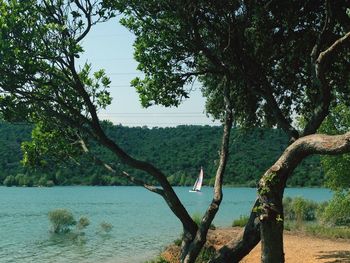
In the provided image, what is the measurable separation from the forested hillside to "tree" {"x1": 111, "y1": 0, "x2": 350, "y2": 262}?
122967mm

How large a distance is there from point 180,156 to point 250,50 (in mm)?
151982

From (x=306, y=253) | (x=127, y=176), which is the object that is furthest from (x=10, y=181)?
(x=127, y=176)

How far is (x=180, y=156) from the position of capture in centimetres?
16562

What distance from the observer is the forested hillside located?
5876 inches

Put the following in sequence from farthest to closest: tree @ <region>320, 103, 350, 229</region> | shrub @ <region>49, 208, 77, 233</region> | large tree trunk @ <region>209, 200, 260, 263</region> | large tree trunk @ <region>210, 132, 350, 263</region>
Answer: shrub @ <region>49, 208, 77, 233</region> → tree @ <region>320, 103, 350, 229</region> → large tree trunk @ <region>209, 200, 260, 263</region> → large tree trunk @ <region>210, 132, 350, 263</region>

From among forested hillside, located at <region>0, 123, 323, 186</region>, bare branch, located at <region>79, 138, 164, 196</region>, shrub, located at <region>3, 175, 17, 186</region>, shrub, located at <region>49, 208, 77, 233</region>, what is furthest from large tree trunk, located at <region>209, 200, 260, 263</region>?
shrub, located at <region>3, 175, 17, 186</region>

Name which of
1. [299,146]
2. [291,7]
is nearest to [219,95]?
[291,7]

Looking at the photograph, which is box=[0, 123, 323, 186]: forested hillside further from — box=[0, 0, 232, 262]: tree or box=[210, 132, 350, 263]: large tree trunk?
box=[210, 132, 350, 263]: large tree trunk

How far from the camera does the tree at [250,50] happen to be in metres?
12.1

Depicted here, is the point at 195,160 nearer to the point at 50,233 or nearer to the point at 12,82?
the point at 50,233

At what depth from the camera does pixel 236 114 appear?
17.1 meters

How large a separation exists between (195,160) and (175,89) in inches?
5765

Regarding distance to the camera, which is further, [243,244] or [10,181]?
[10,181]

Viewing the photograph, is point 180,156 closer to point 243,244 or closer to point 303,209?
point 303,209
